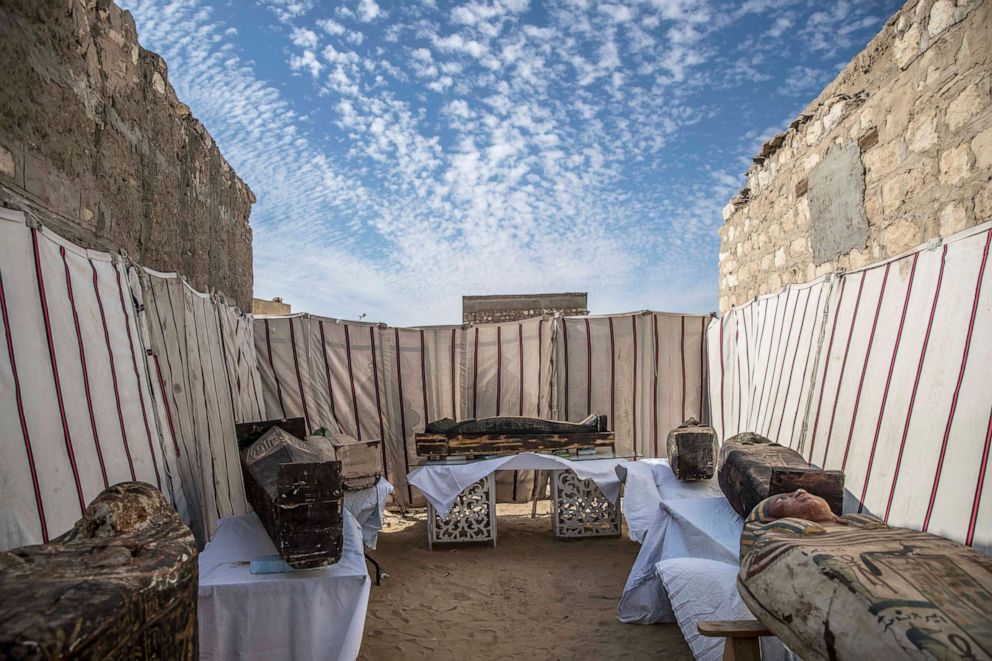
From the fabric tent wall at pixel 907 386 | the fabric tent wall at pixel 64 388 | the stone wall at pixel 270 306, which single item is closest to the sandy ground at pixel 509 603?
the fabric tent wall at pixel 907 386

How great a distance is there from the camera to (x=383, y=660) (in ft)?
9.75

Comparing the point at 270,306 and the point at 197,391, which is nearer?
the point at 197,391

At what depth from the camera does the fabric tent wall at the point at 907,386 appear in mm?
2490

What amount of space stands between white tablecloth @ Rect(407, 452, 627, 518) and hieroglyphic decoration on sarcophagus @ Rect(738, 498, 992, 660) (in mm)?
2607

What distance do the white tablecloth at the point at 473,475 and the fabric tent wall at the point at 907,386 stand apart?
125 centimetres

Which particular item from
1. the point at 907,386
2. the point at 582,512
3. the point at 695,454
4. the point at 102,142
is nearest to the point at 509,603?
the point at 582,512

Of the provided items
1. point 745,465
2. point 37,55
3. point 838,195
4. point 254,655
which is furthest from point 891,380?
point 37,55

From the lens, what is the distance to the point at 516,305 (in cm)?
952

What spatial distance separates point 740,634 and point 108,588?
179 cm

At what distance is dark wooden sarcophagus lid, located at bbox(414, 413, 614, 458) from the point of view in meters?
4.91

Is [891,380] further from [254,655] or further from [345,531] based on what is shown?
[254,655]

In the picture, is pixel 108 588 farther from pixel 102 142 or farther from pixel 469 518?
pixel 469 518

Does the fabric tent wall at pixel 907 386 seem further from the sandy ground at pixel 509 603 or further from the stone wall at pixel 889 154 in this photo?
the sandy ground at pixel 509 603

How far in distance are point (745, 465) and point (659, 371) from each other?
2.91 metres
